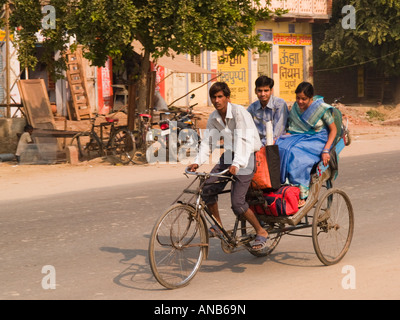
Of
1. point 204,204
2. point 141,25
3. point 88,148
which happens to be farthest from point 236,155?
point 88,148

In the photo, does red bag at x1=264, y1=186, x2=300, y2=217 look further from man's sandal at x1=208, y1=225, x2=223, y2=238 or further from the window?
the window

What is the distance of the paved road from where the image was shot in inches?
209

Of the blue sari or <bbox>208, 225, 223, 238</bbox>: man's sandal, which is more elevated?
the blue sari

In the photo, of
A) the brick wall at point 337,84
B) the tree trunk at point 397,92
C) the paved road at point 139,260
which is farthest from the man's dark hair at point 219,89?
the brick wall at point 337,84

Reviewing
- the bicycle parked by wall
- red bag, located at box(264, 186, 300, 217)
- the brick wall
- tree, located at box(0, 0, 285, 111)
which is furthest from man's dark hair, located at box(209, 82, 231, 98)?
the brick wall

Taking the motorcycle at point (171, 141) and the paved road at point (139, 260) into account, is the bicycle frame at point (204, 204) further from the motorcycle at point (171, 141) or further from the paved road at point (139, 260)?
the motorcycle at point (171, 141)

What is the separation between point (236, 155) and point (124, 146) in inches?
406

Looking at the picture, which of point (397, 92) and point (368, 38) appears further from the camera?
point (397, 92)

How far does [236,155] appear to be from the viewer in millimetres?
5613

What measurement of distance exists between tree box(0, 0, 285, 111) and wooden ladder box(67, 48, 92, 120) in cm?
811

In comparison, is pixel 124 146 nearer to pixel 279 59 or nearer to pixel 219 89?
pixel 219 89

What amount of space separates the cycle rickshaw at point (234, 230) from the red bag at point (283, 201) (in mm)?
57

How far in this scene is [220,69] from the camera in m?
28.4

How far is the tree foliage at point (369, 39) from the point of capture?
88.0 feet
